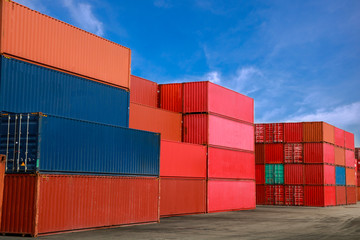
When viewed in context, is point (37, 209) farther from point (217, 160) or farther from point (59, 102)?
point (217, 160)

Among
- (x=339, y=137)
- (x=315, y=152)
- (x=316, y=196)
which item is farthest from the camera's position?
(x=339, y=137)

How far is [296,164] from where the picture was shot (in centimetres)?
4706

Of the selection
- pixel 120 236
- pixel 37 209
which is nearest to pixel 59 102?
pixel 37 209

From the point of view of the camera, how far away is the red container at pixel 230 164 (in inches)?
1319

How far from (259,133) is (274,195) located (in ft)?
22.3

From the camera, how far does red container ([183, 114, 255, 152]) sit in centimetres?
3303

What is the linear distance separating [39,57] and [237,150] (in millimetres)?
20258

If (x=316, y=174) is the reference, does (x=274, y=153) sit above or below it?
above

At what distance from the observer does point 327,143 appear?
47.8 meters

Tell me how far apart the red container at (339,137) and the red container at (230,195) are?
1757 cm

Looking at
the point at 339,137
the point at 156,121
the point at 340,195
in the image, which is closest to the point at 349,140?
Result: the point at 339,137

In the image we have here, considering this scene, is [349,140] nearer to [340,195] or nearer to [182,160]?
[340,195]

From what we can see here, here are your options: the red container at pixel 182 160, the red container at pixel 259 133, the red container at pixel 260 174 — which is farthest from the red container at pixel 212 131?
the red container at pixel 260 174

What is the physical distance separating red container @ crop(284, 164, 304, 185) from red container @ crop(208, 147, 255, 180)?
29.6ft
